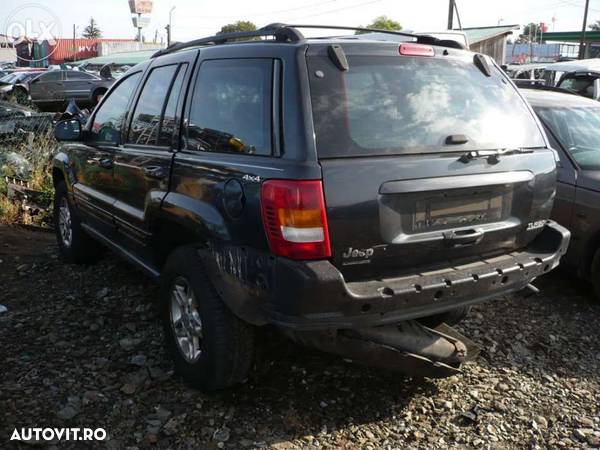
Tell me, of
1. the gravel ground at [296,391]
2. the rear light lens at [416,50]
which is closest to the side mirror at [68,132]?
the gravel ground at [296,391]

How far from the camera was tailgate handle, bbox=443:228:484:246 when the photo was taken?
292 centimetres

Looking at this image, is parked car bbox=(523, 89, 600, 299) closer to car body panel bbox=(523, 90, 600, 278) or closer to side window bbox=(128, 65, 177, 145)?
car body panel bbox=(523, 90, 600, 278)

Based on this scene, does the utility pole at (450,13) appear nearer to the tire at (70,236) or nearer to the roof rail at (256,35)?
the tire at (70,236)

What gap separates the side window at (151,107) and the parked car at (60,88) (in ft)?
64.4

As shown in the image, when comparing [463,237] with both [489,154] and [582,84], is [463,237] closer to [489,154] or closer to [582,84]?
[489,154]

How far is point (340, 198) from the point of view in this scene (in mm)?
2617

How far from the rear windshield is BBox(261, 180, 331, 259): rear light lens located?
8.0 inches

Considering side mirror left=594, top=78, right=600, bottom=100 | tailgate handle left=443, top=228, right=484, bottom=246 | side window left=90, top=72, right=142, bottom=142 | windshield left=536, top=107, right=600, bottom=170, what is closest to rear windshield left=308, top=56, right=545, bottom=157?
tailgate handle left=443, top=228, right=484, bottom=246

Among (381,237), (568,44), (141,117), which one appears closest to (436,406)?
(381,237)

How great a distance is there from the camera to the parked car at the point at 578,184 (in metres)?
4.53

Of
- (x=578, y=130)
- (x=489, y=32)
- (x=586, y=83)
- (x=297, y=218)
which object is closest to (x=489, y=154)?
(x=297, y=218)

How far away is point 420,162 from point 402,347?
94 cm

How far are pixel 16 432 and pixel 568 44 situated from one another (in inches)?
3046

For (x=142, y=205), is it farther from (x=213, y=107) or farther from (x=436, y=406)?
(x=436, y=406)
